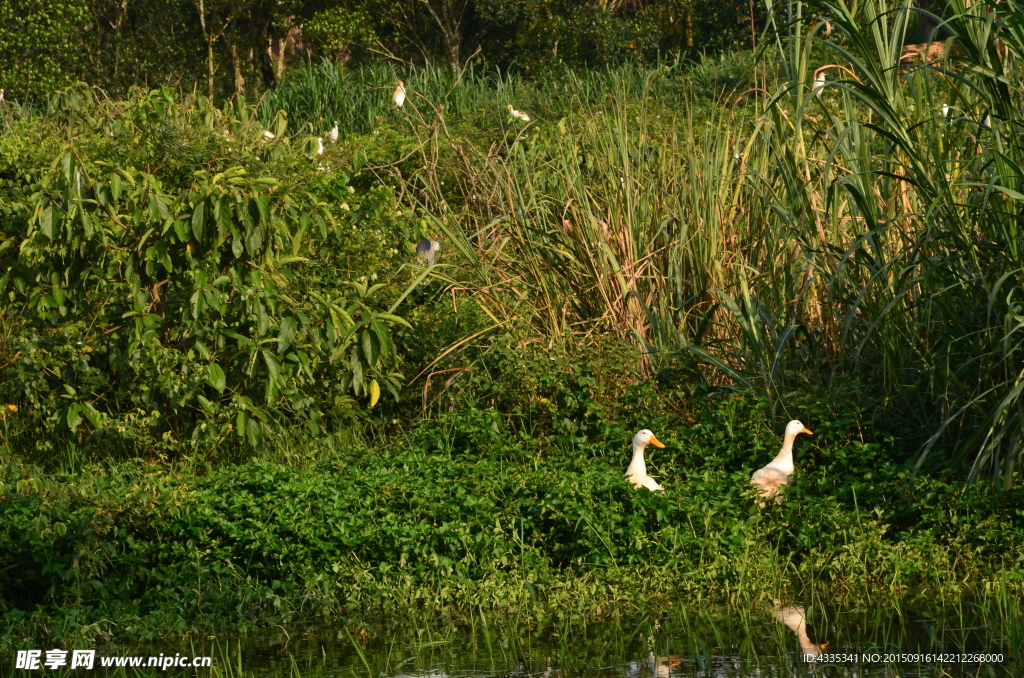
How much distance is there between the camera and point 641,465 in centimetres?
516

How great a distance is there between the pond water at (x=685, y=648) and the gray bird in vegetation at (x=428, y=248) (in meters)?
3.11

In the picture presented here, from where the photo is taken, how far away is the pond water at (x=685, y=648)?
3.63 m

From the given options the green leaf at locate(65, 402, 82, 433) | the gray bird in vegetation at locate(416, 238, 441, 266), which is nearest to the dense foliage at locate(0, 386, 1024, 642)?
the green leaf at locate(65, 402, 82, 433)

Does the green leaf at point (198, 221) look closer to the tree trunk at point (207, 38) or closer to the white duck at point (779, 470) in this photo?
the white duck at point (779, 470)

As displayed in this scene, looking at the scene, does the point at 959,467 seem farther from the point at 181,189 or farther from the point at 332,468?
the point at 181,189

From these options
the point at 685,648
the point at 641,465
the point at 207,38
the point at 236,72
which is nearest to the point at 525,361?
the point at 641,465

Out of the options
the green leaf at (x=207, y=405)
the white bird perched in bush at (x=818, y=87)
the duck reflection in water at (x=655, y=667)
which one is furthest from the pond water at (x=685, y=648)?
the white bird perched in bush at (x=818, y=87)

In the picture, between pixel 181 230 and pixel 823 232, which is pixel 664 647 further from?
pixel 181 230

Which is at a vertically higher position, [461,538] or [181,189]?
[181,189]

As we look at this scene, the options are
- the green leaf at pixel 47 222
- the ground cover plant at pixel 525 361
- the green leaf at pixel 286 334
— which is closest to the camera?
the ground cover plant at pixel 525 361

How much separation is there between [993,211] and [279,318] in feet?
10.3

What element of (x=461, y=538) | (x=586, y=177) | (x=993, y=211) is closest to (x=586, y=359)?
(x=586, y=177)

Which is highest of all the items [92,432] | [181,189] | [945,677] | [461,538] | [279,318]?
[181,189]

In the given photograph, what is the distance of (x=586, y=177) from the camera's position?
6809mm
